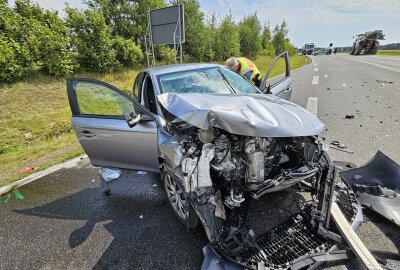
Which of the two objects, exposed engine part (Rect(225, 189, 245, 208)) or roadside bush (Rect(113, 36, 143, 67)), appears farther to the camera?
roadside bush (Rect(113, 36, 143, 67))

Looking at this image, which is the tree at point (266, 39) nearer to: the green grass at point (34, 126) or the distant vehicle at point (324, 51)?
the distant vehicle at point (324, 51)

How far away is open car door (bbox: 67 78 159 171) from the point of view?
2.82 m

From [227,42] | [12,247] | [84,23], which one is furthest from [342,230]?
[227,42]

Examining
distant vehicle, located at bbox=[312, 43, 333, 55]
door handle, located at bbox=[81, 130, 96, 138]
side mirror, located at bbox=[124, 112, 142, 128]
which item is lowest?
door handle, located at bbox=[81, 130, 96, 138]

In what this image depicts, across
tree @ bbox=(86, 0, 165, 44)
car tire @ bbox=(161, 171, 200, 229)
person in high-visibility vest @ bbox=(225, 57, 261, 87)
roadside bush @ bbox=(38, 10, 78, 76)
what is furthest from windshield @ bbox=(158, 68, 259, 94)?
tree @ bbox=(86, 0, 165, 44)

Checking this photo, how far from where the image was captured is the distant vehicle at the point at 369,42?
114ft

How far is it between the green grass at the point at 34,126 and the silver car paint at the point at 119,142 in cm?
22

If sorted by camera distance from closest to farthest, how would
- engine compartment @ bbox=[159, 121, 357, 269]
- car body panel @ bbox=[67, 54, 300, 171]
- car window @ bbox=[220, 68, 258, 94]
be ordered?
engine compartment @ bbox=[159, 121, 357, 269] → car body panel @ bbox=[67, 54, 300, 171] → car window @ bbox=[220, 68, 258, 94]

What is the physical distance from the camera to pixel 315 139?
2.17 m

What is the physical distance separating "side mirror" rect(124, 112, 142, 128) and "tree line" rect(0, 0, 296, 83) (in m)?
8.18

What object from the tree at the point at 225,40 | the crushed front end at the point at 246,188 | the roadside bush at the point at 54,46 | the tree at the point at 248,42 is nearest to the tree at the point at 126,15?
the roadside bush at the point at 54,46

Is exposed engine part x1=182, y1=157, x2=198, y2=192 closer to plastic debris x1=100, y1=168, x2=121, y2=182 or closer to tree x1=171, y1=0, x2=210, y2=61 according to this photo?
plastic debris x1=100, y1=168, x2=121, y2=182

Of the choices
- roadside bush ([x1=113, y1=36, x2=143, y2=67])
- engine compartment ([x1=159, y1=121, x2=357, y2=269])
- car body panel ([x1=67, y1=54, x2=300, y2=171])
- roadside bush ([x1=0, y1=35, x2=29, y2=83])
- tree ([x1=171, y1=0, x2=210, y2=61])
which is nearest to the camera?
engine compartment ([x1=159, y1=121, x2=357, y2=269])

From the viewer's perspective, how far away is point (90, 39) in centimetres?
1192
